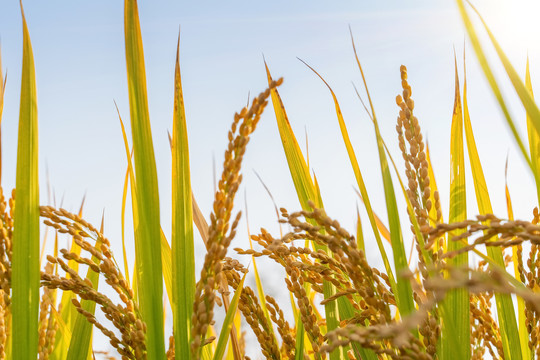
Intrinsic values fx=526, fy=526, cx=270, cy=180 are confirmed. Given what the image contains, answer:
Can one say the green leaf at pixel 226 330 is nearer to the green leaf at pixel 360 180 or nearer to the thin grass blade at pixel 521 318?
the green leaf at pixel 360 180

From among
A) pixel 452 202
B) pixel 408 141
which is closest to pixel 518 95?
pixel 408 141

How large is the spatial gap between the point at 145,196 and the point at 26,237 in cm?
28

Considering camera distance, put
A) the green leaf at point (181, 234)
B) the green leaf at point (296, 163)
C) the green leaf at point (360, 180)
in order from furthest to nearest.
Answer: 1. the green leaf at point (296, 163)
2. the green leaf at point (360, 180)
3. the green leaf at point (181, 234)

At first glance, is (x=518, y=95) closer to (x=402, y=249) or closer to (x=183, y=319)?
(x=402, y=249)

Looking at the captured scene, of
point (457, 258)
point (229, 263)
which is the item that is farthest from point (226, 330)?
point (457, 258)

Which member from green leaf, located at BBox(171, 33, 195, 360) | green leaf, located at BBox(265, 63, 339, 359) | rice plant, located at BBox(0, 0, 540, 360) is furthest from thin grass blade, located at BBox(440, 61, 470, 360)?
green leaf, located at BBox(171, 33, 195, 360)

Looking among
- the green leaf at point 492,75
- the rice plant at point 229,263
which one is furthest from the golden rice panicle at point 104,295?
Result: the green leaf at point 492,75

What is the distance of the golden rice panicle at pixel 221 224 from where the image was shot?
97cm

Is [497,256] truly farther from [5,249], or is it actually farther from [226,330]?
[5,249]

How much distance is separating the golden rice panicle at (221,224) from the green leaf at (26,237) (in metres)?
0.41

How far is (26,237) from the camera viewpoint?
1181 mm

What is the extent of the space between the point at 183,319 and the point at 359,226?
937 millimetres

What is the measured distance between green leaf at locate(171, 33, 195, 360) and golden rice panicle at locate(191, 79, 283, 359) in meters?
0.14

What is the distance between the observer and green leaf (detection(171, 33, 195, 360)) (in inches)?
44.9
